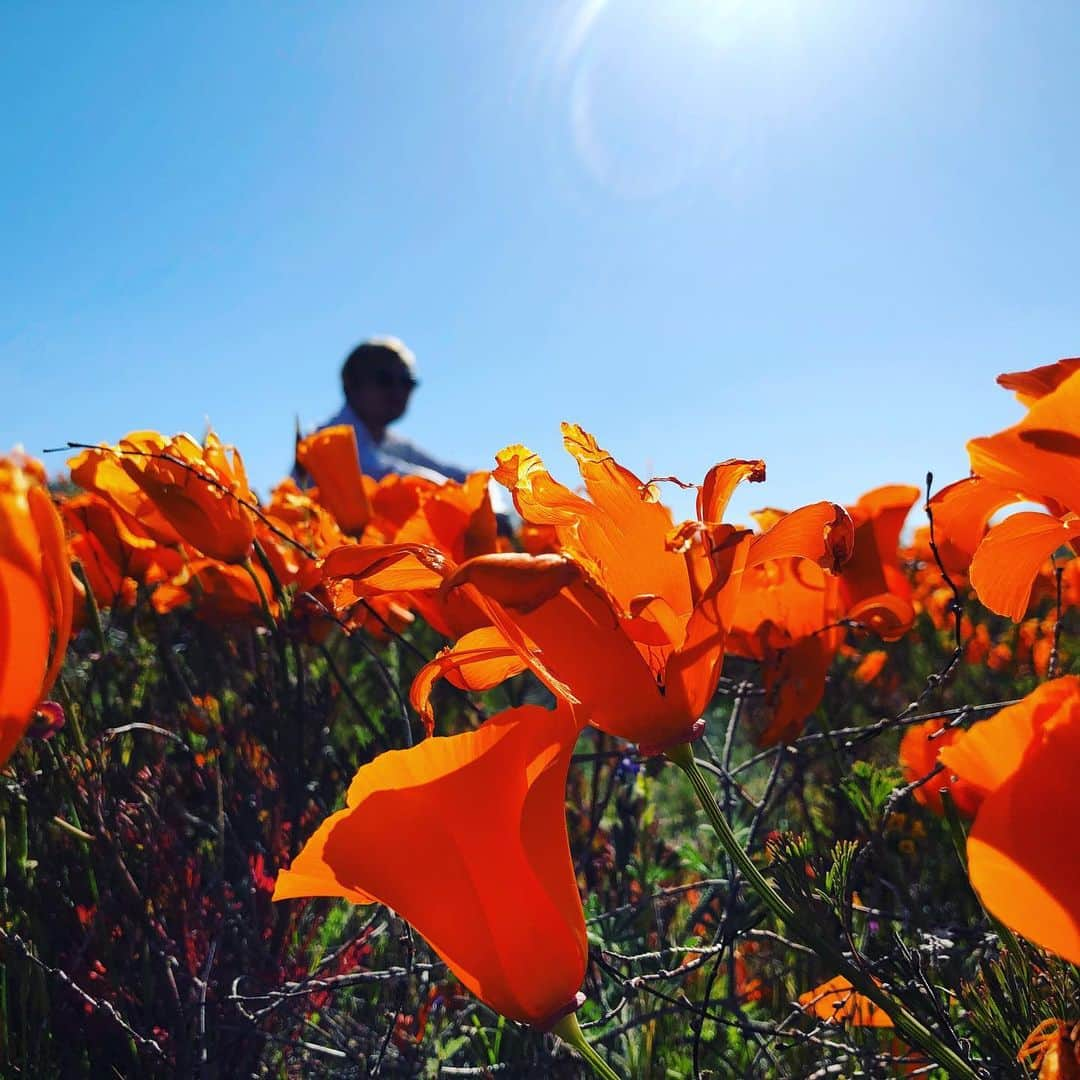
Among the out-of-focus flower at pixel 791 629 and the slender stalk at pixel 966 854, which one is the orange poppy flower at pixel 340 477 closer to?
the out-of-focus flower at pixel 791 629

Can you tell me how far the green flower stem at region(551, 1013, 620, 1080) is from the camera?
0.59m

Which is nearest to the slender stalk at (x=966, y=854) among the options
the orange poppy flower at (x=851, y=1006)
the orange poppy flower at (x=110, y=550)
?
the orange poppy flower at (x=851, y=1006)

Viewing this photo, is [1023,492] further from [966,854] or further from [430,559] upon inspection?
[430,559]

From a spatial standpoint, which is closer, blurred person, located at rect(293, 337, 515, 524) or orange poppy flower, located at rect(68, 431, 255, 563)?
orange poppy flower, located at rect(68, 431, 255, 563)

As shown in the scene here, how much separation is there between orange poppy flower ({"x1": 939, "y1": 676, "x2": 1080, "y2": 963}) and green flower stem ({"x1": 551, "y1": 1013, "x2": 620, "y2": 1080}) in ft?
1.00

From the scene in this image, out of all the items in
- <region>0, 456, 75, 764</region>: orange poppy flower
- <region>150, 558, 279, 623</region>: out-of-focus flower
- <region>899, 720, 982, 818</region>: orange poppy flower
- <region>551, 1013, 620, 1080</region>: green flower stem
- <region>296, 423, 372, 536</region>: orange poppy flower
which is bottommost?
<region>551, 1013, 620, 1080</region>: green flower stem

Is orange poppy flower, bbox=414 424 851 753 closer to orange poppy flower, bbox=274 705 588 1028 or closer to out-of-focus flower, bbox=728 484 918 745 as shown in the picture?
orange poppy flower, bbox=274 705 588 1028

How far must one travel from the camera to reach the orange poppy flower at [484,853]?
0.61m

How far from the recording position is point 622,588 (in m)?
0.76

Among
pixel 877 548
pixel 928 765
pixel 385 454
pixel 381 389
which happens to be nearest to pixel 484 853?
pixel 928 765

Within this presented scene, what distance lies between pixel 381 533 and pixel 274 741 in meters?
0.48

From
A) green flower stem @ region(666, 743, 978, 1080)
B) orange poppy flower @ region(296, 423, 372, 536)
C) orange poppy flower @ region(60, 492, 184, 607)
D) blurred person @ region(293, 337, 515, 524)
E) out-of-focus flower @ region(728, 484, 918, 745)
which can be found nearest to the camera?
green flower stem @ region(666, 743, 978, 1080)

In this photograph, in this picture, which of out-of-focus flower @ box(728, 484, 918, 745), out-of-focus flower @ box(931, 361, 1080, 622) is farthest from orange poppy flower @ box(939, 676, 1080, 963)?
out-of-focus flower @ box(728, 484, 918, 745)

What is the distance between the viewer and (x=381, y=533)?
1.80 m
